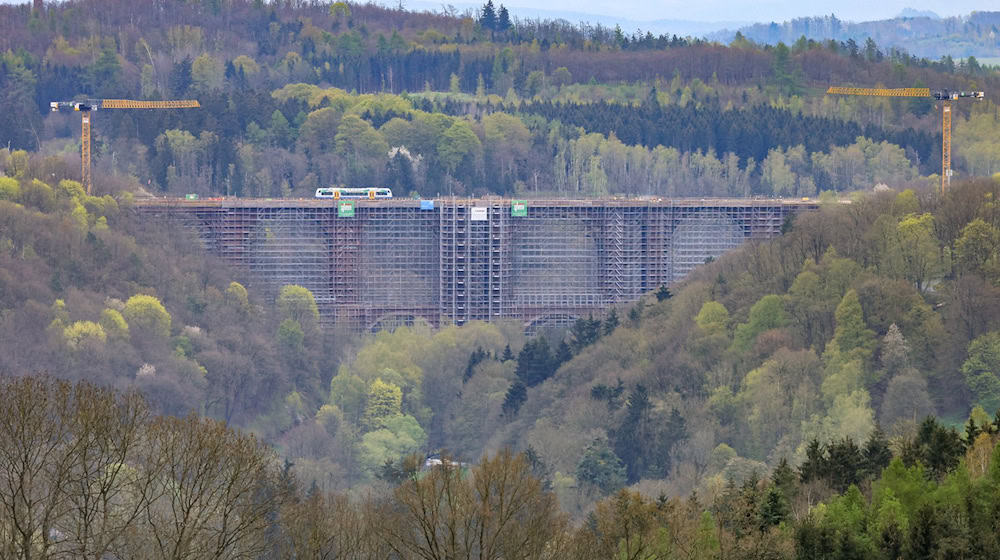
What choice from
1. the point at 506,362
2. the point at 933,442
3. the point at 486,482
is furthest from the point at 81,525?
the point at 506,362

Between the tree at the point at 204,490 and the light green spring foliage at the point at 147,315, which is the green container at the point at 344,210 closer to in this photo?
the light green spring foliage at the point at 147,315

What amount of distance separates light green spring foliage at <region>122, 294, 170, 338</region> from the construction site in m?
16.5

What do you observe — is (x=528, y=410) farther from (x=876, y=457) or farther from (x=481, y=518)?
(x=481, y=518)

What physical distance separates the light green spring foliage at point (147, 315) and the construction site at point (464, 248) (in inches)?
650

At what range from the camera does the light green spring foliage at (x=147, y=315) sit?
525 feet

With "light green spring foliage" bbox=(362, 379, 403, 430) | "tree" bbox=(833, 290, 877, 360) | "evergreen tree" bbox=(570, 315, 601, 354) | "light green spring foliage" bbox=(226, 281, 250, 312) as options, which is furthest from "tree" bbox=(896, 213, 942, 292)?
"light green spring foliage" bbox=(226, 281, 250, 312)

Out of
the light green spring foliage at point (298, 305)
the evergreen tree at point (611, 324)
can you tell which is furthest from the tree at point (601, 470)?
the light green spring foliage at point (298, 305)

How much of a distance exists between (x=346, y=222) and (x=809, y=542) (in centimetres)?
11085

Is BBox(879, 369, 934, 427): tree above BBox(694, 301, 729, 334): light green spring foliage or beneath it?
beneath

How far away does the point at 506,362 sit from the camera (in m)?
158

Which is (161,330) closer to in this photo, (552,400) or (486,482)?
(552,400)

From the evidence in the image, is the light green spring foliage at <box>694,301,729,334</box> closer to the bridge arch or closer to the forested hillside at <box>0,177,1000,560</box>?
the forested hillside at <box>0,177,1000,560</box>

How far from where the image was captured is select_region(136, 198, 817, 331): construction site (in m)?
179

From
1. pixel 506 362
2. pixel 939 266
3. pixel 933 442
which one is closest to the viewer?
pixel 933 442
